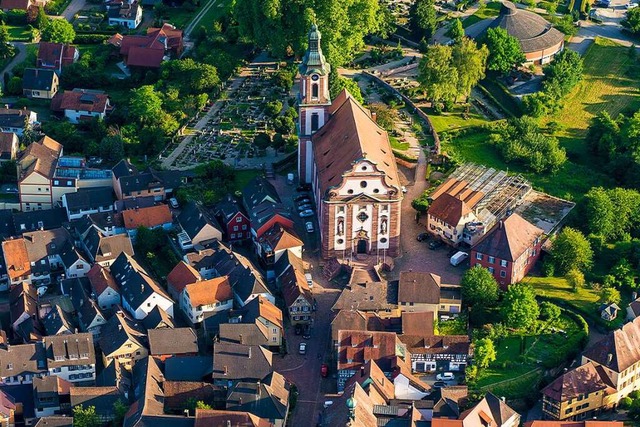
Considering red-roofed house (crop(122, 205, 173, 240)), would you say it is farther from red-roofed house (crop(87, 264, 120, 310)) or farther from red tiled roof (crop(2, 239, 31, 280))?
red tiled roof (crop(2, 239, 31, 280))

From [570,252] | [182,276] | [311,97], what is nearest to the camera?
[182,276]

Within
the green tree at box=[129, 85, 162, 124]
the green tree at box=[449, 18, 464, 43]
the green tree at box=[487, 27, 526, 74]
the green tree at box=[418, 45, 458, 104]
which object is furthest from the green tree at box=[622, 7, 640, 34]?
the green tree at box=[129, 85, 162, 124]

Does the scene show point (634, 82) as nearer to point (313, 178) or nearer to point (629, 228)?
point (629, 228)

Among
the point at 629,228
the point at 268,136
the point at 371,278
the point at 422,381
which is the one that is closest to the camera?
the point at 422,381

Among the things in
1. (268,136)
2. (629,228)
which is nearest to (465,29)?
(268,136)

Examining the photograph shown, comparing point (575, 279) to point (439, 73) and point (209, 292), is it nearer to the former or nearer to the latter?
point (439, 73)

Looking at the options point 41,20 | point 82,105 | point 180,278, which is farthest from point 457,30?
point 180,278
